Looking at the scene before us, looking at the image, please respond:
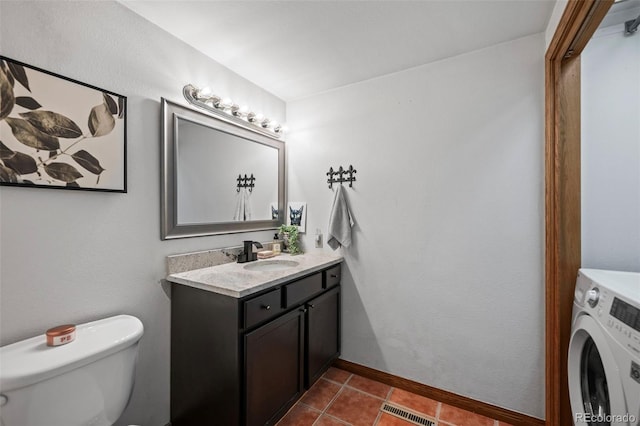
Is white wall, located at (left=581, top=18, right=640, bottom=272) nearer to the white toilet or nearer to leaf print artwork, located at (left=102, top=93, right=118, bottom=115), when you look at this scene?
the white toilet

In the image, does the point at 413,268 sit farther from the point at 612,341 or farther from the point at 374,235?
the point at 612,341

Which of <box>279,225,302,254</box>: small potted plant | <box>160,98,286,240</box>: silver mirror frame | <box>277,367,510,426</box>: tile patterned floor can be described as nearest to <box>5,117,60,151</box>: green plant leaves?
<box>160,98,286,240</box>: silver mirror frame

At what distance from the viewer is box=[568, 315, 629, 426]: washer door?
1066mm

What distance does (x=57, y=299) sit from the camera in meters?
1.20

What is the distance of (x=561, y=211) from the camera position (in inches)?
58.2

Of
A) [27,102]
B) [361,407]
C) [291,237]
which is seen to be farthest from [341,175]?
[27,102]

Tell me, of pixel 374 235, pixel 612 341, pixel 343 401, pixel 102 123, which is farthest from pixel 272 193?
pixel 612 341

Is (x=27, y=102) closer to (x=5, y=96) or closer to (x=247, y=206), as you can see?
(x=5, y=96)

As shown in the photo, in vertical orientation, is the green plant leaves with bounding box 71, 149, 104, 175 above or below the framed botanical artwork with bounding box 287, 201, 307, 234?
above

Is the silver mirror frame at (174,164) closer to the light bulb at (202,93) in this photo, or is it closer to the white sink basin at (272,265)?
the light bulb at (202,93)

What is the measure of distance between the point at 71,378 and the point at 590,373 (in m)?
2.21

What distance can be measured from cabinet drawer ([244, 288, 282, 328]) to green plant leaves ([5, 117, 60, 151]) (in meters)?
1.10

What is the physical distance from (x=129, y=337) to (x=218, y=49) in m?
1.73

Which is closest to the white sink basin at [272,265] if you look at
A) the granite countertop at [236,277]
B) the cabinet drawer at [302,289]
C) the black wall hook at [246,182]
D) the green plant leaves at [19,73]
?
the granite countertop at [236,277]
